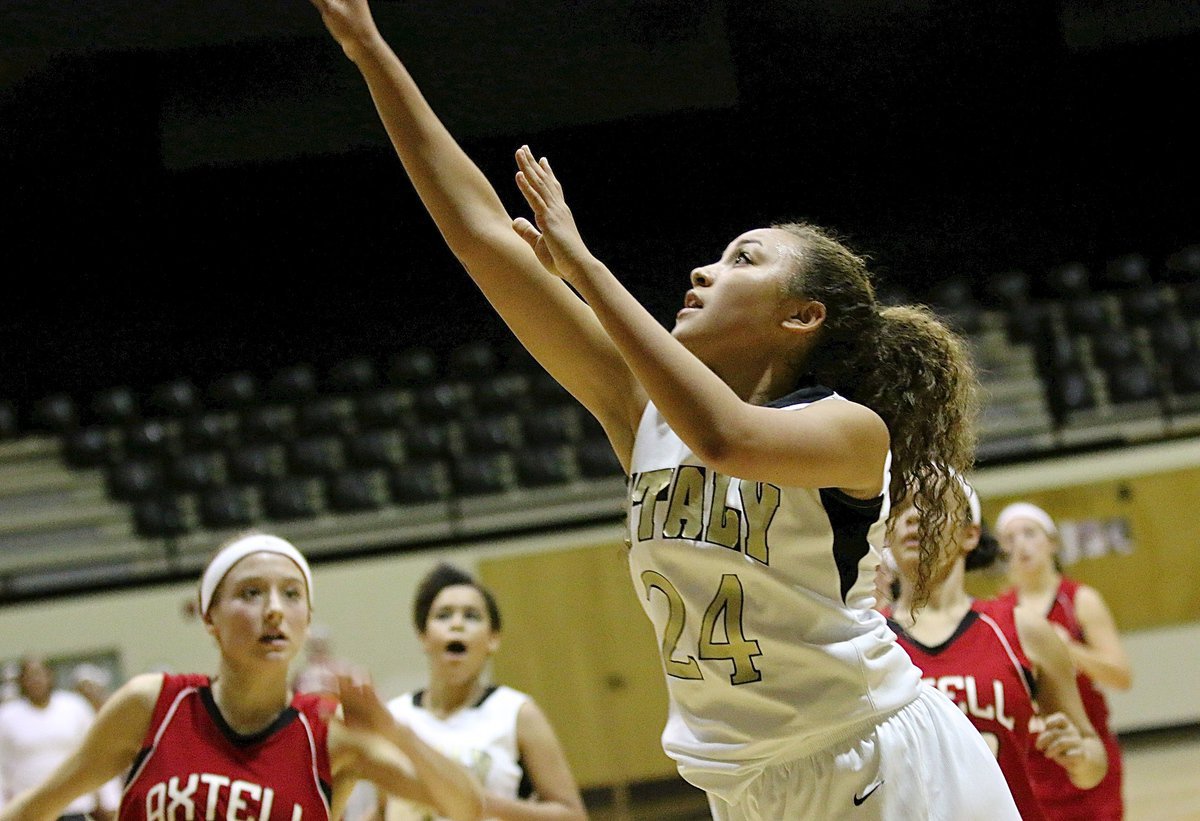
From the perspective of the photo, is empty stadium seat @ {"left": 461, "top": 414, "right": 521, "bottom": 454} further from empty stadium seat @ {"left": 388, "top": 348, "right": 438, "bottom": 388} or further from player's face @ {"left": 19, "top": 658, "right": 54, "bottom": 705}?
player's face @ {"left": 19, "top": 658, "right": 54, "bottom": 705}

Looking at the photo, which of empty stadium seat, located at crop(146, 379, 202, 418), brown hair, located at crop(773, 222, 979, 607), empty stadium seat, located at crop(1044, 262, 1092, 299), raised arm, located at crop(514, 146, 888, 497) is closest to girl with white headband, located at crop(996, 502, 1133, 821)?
brown hair, located at crop(773, 222, 979, 607)

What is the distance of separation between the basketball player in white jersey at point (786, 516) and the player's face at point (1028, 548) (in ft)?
10.2

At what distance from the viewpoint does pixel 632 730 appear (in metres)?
8.45

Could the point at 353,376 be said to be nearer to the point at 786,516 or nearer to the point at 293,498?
the point at 293,498

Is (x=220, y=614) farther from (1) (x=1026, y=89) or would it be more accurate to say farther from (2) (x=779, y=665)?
(1) (x=1026, y=89)

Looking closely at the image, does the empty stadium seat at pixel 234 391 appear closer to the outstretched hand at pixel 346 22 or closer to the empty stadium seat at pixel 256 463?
the empty stadium seat at pixel 256 463

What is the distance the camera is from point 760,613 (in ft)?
6.53

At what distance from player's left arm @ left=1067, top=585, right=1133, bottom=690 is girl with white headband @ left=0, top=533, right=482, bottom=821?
2.68 m

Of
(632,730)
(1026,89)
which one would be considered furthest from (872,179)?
(632,730)

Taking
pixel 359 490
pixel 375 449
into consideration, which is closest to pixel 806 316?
pixel 359 490

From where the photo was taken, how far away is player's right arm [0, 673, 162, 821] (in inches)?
108

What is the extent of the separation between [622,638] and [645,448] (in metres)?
6.46

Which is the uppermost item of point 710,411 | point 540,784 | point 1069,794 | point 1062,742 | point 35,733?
point 35,733

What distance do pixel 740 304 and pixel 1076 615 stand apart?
346 cm
